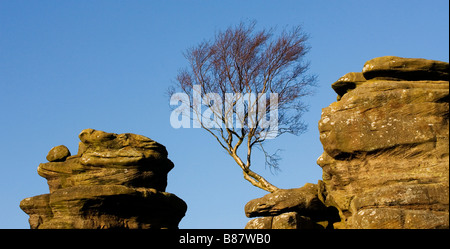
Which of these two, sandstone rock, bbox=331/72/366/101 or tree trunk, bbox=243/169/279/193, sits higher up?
sandstone rock, bbox=331/72/366/101

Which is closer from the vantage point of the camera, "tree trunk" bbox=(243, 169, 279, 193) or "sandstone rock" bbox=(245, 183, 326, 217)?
"sandstone rock" bbox=(245, 183, 326, 217)

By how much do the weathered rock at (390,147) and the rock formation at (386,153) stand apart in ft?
0.09

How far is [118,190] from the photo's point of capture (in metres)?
21.3

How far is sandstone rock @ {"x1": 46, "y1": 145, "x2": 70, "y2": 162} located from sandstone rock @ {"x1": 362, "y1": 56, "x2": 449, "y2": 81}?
12.0 metres

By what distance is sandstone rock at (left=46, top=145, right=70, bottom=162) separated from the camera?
23.8 m

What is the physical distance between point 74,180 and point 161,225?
374cm

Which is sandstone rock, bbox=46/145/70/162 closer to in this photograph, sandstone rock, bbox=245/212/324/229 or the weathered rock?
sandstone rock, bbox=245/212/324/229

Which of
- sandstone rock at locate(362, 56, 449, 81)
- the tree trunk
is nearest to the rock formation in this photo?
sandstone rock at locate(362, 56, 449, 81)

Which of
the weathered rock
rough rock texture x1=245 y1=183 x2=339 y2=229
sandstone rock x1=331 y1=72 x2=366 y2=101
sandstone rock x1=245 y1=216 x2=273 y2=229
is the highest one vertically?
sandstone rock x1=331 y1=72 x2=366 y2=101

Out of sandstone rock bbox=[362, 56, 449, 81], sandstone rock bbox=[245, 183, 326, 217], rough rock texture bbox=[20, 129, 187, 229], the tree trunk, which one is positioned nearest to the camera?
sandstone rock bbox=[362, 56, 449, 81]

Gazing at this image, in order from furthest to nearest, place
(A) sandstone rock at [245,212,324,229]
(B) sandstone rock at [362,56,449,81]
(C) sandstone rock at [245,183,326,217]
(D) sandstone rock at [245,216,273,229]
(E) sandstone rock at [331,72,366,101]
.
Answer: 1. (E) sandstone rock at [331,72,366,101]
2. (C) sandstone rock at [245,183,326,217]
3. (B) sandstone rock at [362,56,449,81]
4. (D) sandstone rock at [245,216,273,229]
5. (A) sandstone rock at [245,212,324,229]
